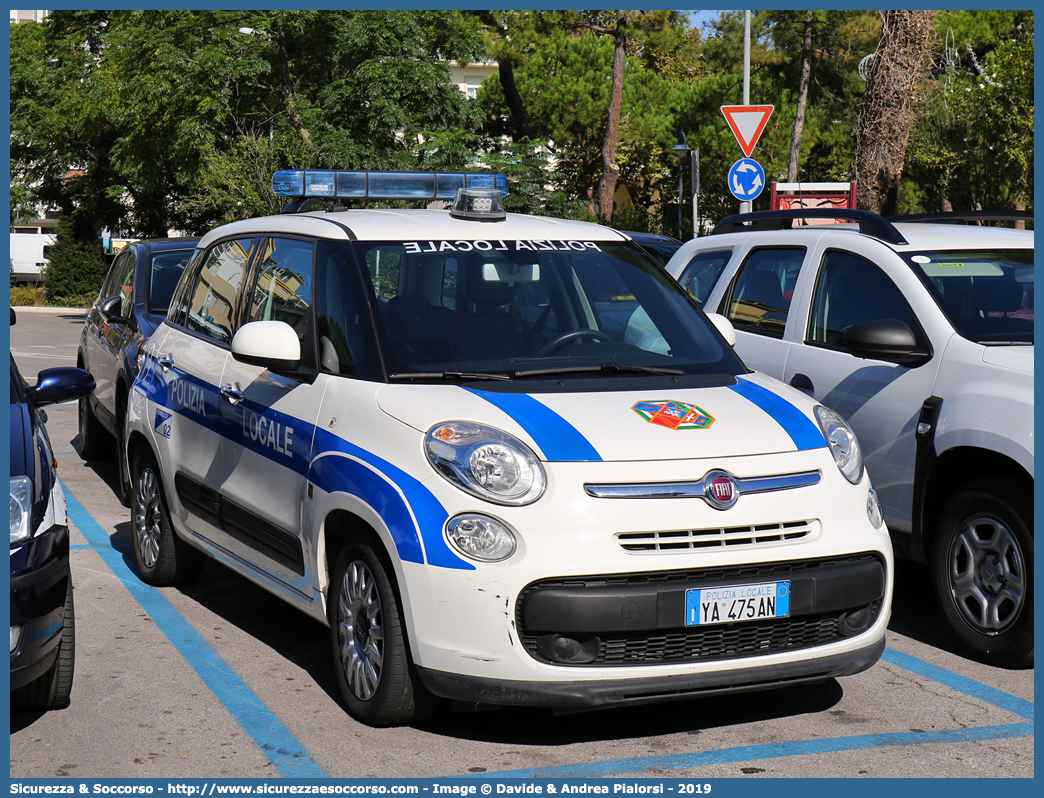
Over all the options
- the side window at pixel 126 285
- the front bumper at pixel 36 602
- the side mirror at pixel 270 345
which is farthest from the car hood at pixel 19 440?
the side window at pixel 126 285

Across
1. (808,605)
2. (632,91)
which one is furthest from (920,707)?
(632,91)

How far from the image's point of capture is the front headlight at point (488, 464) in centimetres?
385

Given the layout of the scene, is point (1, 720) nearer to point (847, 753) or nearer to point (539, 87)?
point (847, 753)

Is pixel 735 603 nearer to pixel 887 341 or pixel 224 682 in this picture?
pixel 887 341

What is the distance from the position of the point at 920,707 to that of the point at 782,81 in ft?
149

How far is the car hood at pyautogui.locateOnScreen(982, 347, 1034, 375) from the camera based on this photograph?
16.2 feet

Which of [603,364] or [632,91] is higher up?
[632,91]

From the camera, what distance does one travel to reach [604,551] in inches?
149

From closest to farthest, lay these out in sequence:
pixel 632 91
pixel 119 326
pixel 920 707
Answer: pixel 920 707
pixel 119 326
pixel 632 91

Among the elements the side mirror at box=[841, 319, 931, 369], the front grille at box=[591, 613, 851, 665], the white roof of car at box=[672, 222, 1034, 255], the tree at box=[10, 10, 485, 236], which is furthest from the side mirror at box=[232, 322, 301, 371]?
the tree at box=[10, 10, 485, 236]

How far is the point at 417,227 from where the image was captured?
16.8 ft

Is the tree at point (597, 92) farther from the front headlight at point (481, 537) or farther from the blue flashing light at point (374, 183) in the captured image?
the front headlight at point (481, 537)

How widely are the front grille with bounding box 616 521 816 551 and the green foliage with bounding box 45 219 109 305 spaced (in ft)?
120

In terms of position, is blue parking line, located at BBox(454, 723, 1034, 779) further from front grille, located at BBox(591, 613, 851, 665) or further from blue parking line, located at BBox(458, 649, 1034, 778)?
front grille, located at BBox(591, 613, 851, 665)
